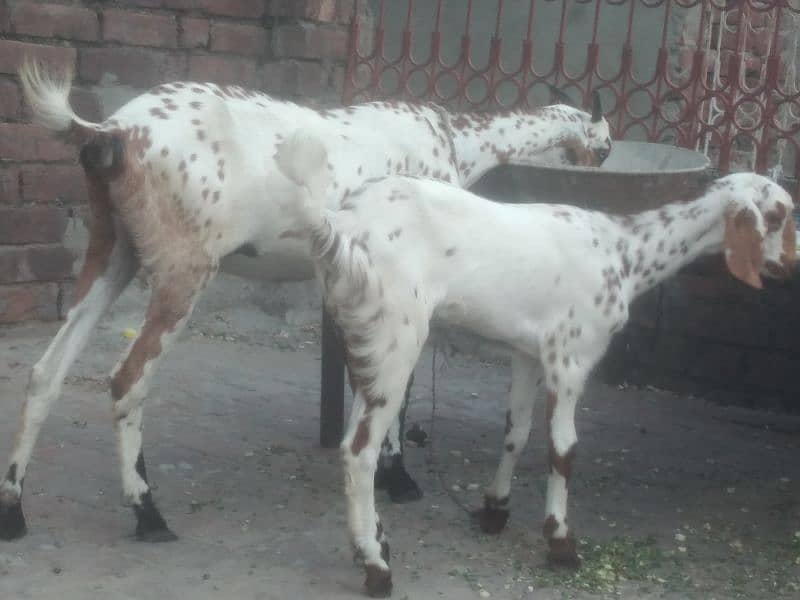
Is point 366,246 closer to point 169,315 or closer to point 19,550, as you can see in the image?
point 169,315

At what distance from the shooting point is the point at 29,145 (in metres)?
5.99

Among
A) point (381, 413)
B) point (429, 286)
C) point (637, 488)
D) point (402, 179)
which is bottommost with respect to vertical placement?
point (637, 488)

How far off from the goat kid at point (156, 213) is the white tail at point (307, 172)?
57cm

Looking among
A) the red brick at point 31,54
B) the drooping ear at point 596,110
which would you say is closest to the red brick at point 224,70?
the red brick at point 31,54

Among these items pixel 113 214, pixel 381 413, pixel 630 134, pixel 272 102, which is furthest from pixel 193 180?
pixel 630 134

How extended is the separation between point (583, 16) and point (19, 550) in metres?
5.23

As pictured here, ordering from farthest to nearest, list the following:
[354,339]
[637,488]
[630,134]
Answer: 1. [630,134]
2. [637,488]
3. [354,339]

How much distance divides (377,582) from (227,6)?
3.77 m

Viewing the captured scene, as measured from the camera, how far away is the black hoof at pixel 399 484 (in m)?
4.63

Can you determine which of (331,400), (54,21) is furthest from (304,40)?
(331,400)

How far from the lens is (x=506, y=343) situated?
3.99m

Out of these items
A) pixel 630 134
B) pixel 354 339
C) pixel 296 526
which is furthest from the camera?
pixel 630 134

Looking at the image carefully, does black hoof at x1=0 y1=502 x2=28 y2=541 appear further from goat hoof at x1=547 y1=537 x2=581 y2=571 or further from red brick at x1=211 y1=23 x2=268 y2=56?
red brick at x1=211 y1=23 x2=268 y2=56

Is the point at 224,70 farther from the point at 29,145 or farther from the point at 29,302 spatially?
the point at 29,302
